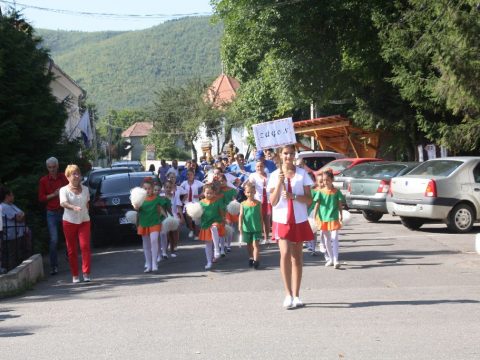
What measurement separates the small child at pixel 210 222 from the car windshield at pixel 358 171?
7.98 m

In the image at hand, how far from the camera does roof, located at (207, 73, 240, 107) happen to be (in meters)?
83.9

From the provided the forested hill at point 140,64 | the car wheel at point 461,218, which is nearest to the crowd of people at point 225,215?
the car wheel at point 461,218

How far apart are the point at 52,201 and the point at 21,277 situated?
2.04m

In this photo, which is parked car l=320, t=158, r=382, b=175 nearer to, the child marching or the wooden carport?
the child marching

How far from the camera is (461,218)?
55.5 feet

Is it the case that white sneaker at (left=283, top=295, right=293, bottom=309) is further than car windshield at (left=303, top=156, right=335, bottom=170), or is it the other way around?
car windshield at (left=303, top=156, right=335, bottom=170)

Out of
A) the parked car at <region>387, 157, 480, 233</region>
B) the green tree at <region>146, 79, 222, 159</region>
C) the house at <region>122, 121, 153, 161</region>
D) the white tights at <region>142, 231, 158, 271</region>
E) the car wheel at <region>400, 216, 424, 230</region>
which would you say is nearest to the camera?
the white tights at <region>142, 231, 158, 271</region>

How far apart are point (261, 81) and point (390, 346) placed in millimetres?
45592

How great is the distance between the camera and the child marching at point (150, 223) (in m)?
13.1

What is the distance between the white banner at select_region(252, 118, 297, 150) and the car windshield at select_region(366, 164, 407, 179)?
7.67 metres

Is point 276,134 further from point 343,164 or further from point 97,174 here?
point 97,174

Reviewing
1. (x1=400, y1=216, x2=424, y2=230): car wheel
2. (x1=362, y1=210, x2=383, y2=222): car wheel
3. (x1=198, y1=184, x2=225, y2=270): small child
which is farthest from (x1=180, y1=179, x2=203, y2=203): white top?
(x1=362, y1=210, x2=383, y2=222): car wheel

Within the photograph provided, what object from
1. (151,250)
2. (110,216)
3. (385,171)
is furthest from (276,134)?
(385,171)

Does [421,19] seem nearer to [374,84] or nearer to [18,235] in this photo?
[374,84]
